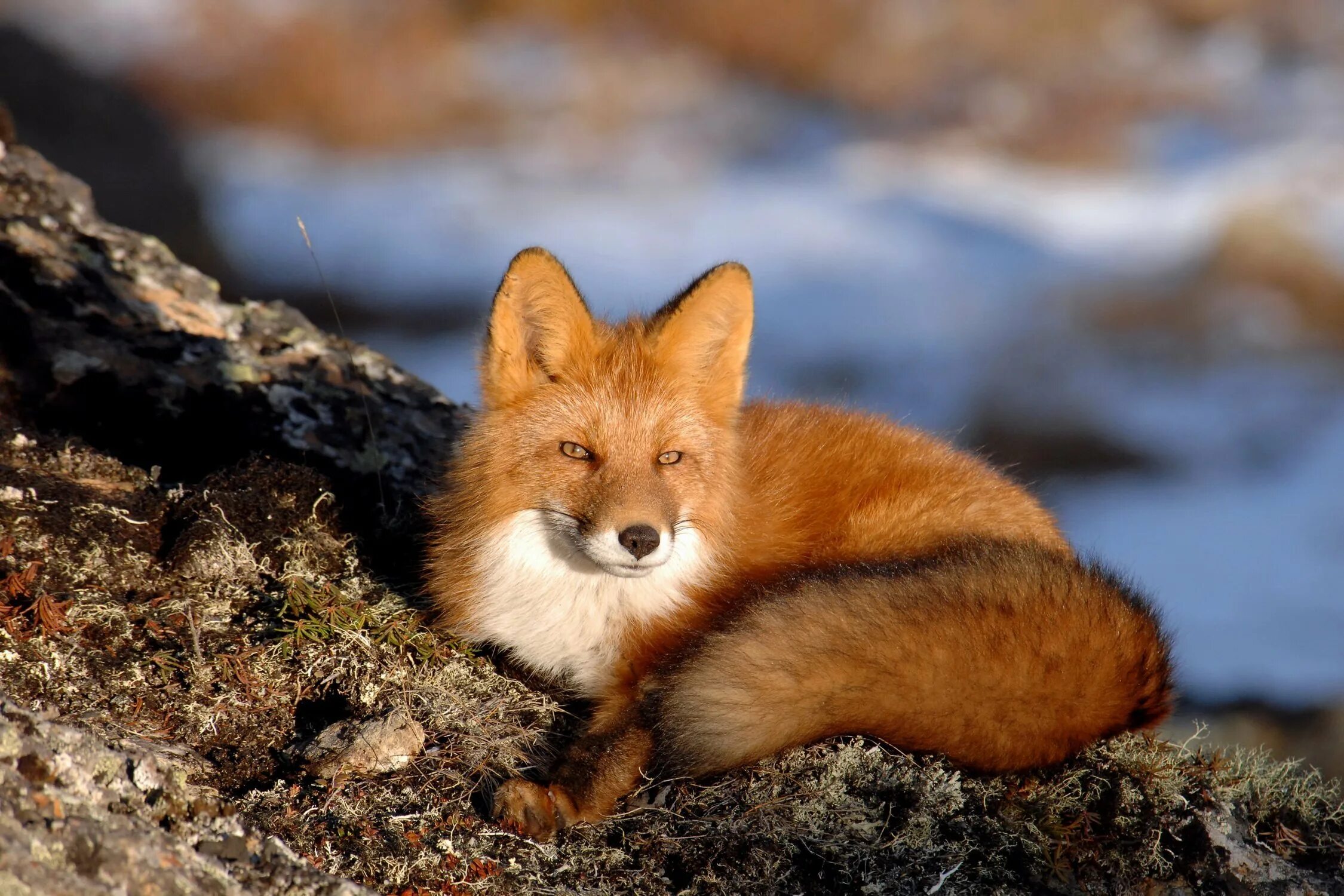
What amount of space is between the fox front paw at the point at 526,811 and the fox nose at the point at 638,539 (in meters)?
0.73

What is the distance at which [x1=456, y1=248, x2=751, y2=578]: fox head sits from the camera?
10.9 ft

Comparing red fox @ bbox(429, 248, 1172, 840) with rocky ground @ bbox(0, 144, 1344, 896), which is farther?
red fox @ bbox(429, 248, 1172, 840)

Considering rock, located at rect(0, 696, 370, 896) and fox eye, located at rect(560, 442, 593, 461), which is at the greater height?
fox eye, located at rect(560, 442, 593, 461)

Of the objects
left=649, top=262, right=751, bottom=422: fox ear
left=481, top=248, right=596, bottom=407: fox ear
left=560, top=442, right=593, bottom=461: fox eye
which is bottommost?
left=560, top=442, right=593, bottom=461: fox eye

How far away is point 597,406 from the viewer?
3.41 metres

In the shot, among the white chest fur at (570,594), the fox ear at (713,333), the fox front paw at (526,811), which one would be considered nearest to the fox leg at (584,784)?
the fox front paw at (526,811)

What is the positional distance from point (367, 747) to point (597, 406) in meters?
1.28

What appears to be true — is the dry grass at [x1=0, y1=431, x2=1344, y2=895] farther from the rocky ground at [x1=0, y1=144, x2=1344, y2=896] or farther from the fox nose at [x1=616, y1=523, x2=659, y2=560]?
the fox nose at [x1=616, y1=523, x2=659, y2=560]

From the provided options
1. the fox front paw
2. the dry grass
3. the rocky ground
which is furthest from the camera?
the fox front paw

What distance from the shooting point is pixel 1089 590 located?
3.06 m

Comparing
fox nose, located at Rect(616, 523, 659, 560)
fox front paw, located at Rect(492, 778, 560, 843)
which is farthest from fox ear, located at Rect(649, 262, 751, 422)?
fox front paw, located at Rect(492, 778, 560, 843)

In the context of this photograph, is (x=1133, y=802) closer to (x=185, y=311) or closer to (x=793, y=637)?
(x=793, y=637)

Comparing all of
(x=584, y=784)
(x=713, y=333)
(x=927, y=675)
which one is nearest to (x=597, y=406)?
(x=713, y=333)

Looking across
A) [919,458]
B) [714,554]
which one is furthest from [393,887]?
[919,458]
